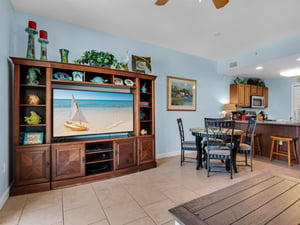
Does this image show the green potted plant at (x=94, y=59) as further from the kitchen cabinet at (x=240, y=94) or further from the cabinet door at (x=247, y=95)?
the cabinet door at (x=247, y=95)

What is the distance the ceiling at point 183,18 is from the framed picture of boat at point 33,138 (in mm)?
2006

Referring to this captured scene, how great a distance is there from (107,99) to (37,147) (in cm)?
131

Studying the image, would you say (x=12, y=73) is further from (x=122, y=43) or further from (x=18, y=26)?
(x=122, y=43)

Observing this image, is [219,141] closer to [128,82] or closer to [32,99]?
[128,82]

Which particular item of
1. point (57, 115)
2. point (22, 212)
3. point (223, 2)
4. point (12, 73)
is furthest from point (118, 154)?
point (223, 2)

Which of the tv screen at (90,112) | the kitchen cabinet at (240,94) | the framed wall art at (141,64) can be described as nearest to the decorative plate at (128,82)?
the tv screen at (90,112)

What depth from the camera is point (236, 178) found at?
2.80 m

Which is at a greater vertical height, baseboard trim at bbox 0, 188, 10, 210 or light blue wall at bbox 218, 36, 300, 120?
light blue wall at bbox 218, 36, 300, 120

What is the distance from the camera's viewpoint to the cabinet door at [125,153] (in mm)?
2902

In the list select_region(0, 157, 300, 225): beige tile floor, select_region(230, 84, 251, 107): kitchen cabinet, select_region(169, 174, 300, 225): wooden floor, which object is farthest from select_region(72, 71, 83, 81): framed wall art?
select_region(230, 84, 251, 107): kitchen cabinet

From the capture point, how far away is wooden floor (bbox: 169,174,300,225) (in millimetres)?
1002

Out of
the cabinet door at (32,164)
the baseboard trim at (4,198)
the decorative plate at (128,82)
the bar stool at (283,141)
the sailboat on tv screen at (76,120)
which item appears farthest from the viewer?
the bar stool at (283,141)

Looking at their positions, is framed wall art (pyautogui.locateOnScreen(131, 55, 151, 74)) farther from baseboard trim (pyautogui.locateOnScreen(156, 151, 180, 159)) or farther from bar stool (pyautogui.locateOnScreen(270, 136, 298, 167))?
bar stool (pyautogui.locateOnScreen(270, 136, 298, 167))

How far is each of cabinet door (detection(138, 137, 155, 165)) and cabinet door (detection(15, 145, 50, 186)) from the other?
156cm
